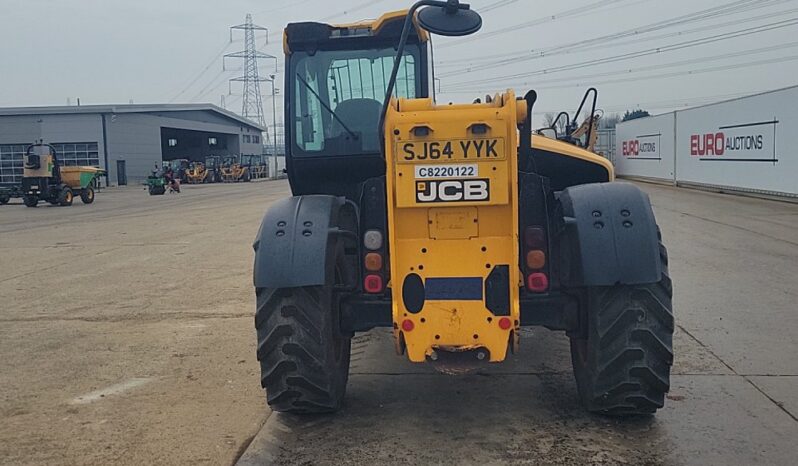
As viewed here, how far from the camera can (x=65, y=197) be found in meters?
31.2

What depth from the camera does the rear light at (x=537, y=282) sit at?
446cm

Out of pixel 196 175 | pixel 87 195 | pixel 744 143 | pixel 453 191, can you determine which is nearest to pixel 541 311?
pixel 453 191

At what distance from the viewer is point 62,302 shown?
9.20 metres

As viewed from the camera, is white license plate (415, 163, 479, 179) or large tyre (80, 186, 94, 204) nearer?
white license plate (415, 163, 479, 179)

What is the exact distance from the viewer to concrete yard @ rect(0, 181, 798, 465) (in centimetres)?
427

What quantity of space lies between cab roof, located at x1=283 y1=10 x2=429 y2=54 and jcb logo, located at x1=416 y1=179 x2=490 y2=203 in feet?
5.81

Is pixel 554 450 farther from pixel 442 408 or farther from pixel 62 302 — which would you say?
pixel 62 302

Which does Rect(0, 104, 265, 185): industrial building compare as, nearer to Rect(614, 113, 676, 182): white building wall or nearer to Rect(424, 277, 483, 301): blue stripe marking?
Rect(614, 113, 676, 182): white building wall

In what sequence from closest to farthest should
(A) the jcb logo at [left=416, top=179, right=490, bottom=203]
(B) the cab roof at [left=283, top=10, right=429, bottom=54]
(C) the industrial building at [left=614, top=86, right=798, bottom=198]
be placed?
(A) the jcb logo at [left=416, top=179, right=490, bottom=203] → (B) the cab roof at [left=283, top=10, right=429, bottom=54] → (C) the industrial building at [left=614, top=86, right=798, bottom=198]

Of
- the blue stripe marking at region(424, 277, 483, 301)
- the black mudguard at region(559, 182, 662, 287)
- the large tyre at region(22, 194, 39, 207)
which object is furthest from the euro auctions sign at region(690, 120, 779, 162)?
the large tyre at region(22, 194, 39, 207)

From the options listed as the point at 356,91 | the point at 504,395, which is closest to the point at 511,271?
the point at 504,395

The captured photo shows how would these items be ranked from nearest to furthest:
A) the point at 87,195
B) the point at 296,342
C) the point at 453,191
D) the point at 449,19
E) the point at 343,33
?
the point at 449,19, the point at 453,191, the point at 296,342, the point at 343,33, the point at 87,195

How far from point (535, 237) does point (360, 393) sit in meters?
1.76

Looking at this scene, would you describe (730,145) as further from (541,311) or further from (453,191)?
(453,191)
